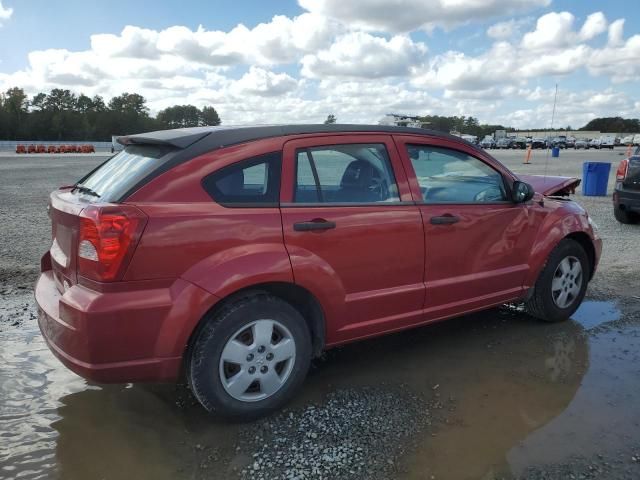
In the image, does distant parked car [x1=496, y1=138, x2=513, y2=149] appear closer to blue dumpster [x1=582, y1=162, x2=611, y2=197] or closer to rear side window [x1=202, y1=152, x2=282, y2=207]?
blue dumpster [x1=582, y1=162, x2=611, y2=197]

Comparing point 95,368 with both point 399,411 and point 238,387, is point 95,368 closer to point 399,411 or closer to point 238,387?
Result: point 238,387

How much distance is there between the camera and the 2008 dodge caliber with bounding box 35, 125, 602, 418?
279 centimetres

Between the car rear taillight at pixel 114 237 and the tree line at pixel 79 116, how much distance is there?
90.2 m

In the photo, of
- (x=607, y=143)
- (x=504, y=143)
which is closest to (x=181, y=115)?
(x=504, y=143)

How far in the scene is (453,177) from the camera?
4188 millimetres

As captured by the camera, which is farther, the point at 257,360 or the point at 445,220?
the point at 445,220

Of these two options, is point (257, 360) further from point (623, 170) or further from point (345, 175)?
point (623, 170)

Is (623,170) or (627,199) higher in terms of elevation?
(623,170)

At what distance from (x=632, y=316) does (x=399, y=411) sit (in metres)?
2.94

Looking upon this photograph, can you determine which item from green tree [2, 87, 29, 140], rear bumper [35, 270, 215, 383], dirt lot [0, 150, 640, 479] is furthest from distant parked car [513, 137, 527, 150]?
green tree [2, 87, 29, 140]

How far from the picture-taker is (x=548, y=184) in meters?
5.53

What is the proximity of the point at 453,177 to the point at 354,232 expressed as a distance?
4.07 ft

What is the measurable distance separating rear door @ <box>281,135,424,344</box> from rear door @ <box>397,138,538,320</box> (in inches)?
5.8

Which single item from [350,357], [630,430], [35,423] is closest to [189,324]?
[35,423]
